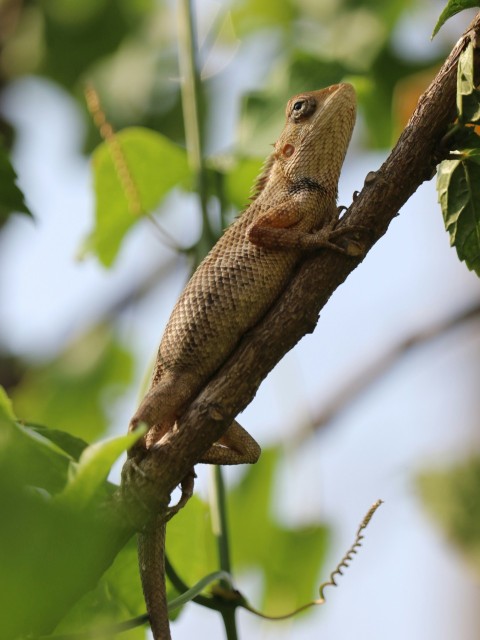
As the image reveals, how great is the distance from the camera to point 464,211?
9.64 feet

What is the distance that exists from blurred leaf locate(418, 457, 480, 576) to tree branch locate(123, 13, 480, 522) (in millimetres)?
1422

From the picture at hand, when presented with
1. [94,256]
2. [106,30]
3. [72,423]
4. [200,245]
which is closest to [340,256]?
[200,245]

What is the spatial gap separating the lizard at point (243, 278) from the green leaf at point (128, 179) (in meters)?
0.48

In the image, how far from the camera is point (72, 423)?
17.9ft

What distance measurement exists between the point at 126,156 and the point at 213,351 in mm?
1347

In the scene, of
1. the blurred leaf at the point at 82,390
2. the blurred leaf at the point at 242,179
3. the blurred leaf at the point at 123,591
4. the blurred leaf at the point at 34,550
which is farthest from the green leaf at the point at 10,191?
the blurred leaf at the point at 82,390

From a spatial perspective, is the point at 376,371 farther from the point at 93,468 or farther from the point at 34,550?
the point at 34,550

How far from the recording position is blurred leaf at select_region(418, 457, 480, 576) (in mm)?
3908

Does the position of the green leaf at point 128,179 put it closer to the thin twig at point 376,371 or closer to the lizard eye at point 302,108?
the lizard eye at point 302,108

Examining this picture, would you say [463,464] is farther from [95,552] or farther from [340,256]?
[95,552]

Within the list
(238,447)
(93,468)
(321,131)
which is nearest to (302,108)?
(321,131)

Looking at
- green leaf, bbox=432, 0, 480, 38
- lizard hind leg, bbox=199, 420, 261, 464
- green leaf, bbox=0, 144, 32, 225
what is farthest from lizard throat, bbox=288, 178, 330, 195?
green leaf, bbox=432, 0, 480, 38

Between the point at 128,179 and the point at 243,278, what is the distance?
0.91 meters

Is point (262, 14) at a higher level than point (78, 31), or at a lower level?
higher
